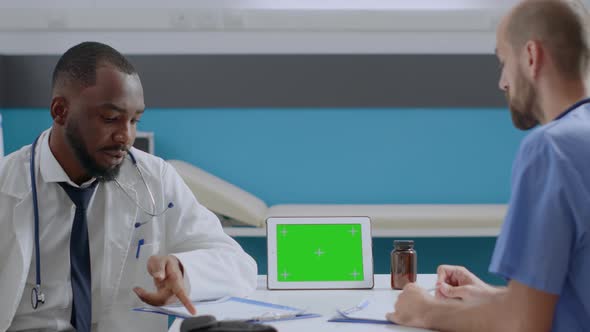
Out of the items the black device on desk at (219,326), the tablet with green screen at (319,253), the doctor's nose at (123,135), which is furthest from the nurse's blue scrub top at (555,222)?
the doctor's nose at (123,135)

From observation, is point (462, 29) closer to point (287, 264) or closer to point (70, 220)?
point (287, 264)

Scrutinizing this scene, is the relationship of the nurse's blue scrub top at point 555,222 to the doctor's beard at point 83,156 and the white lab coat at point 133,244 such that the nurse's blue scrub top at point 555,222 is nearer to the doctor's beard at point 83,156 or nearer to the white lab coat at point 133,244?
the white lab coat at point 133,244

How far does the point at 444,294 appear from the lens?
5.08ft

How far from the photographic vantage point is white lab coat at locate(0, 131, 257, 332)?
162cm

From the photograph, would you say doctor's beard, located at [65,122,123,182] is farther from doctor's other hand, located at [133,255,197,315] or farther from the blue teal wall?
the blue teal wall

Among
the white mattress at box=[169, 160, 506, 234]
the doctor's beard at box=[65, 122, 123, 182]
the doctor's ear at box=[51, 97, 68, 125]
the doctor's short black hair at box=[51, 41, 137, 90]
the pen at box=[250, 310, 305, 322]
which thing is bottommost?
the pen at box=[250, 310, 305, 322]

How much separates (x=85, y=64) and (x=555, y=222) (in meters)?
1.09

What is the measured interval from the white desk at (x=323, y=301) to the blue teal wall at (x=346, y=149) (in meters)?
1.89

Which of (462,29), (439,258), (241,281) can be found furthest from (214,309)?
(462,29)

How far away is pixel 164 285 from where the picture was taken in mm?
1538

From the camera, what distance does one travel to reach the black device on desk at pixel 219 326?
1104 millimetres

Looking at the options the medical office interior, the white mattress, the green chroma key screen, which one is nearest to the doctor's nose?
the green chroma key screen

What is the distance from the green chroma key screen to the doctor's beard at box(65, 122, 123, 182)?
1.42 feet

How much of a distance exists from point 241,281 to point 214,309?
0.59 feet
